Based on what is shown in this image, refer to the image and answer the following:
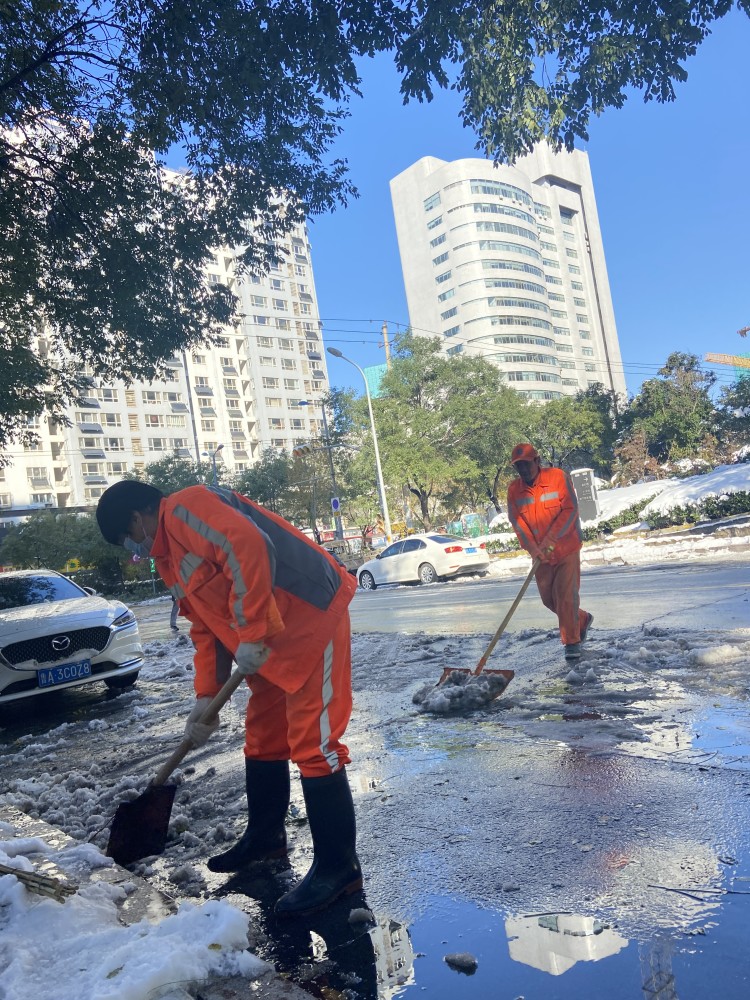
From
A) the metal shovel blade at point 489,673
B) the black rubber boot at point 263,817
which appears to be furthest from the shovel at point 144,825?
the metal shovel blade at point 489,673

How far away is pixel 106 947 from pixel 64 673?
5.55 meters

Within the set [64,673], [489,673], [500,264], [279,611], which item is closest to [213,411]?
[500,264]

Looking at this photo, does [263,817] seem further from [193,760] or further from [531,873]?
[193,760]

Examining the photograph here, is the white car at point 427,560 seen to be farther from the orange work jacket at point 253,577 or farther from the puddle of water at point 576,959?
the puddle of water at point 576,959

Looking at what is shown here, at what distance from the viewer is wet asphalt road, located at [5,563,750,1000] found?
2186mm

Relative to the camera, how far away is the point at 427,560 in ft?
72.2

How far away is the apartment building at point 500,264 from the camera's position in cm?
11069

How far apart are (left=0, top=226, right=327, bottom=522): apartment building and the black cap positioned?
73475 mm

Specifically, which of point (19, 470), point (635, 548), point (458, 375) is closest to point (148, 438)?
point (19, 470)

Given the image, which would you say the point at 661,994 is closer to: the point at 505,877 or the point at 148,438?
the point at 505,877

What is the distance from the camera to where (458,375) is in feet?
139

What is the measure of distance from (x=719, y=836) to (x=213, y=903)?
1.69 metres

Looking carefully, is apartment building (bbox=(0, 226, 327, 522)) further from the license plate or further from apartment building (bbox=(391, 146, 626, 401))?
the license plate

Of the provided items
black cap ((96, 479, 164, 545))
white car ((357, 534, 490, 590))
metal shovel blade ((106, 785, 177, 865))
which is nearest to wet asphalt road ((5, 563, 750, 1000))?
metal shovel blade ((106, 785, 177, 865))
